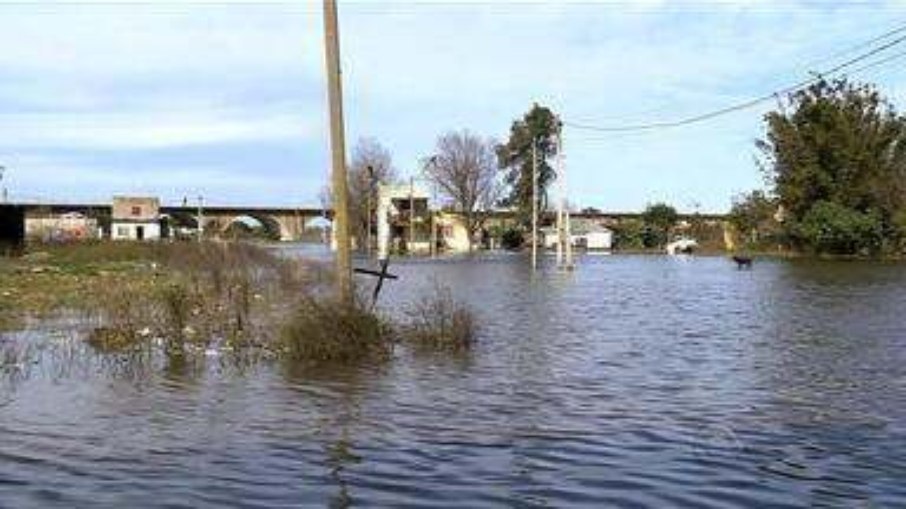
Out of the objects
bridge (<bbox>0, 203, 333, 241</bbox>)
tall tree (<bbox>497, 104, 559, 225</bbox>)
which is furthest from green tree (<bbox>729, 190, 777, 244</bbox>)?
bridge (<bbox>0, 203, 333, 241</bbox>)

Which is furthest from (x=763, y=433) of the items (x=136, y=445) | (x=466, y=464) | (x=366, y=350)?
(x=366, y=350)

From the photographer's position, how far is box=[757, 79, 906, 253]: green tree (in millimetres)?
106438

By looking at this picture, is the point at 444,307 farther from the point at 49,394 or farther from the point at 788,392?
the point at 49,394

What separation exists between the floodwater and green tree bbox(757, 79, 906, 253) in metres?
83.8

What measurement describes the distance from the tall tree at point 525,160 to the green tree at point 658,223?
20890mm

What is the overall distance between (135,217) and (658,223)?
70.0 meters

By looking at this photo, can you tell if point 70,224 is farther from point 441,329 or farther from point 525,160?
point 441,329

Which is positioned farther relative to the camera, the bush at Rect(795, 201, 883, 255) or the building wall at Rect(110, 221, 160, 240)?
the building wall at Rect(110, 221, 160, 240)

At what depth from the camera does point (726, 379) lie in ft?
65.1

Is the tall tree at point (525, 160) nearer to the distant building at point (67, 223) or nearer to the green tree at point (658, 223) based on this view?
the green tree at point (658, 223)

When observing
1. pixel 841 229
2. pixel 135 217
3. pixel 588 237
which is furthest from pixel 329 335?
pixel 588 237

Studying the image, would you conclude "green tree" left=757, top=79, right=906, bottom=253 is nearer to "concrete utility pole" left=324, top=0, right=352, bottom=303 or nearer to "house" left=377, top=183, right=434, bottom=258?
"house" left=377, top=183, right=434, bottom=258

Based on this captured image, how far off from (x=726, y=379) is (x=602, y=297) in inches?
1075

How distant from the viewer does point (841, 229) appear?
10438 cm
